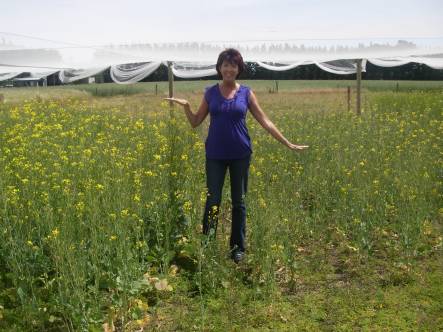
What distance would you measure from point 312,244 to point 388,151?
8.11 ft

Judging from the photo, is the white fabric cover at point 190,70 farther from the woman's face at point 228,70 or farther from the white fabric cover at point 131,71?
the woman's face at point 228,70

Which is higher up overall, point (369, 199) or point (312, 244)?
point (369, 199)

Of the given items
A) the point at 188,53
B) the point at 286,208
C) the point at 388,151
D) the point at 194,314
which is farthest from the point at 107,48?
the point at 194,314

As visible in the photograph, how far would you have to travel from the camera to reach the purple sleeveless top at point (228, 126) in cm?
399

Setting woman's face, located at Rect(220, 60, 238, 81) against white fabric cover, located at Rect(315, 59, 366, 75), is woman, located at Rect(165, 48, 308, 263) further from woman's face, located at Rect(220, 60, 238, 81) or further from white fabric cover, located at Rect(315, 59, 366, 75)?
white fabric cover, located at Rect(315, 59, 366, 75)

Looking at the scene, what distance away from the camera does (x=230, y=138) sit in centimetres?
402

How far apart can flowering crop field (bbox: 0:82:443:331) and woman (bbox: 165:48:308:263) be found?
0.15 m

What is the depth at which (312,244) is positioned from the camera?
15.5ft

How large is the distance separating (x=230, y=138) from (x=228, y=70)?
1.73ft

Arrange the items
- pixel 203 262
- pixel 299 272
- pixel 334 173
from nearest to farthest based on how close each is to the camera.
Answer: pixel 203 262 < pixel 299 272 < pixel 334 173

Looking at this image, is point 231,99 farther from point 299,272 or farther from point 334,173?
point 334,173

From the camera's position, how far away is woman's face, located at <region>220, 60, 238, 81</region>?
3.95 m

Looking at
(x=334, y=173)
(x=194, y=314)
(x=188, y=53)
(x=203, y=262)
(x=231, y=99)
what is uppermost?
(x=188, y=53)

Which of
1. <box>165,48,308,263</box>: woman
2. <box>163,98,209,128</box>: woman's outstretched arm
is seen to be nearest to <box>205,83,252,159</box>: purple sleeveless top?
<box>165,48,308,263</box>: woman
